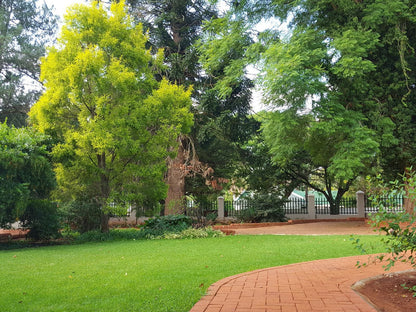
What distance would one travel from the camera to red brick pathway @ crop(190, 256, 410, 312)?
14.4 feet

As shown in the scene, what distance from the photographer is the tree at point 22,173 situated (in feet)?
35.6

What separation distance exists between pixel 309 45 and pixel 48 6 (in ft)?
61.5

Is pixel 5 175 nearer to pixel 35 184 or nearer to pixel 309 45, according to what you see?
pixel 35 184

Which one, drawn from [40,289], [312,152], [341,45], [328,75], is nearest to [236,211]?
[312,152]

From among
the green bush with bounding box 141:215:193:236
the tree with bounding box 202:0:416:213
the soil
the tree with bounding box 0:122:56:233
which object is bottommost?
the soil

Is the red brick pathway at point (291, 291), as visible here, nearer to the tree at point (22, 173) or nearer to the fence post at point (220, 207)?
the tree at point (22, 173)

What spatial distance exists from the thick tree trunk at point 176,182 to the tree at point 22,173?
788 cm

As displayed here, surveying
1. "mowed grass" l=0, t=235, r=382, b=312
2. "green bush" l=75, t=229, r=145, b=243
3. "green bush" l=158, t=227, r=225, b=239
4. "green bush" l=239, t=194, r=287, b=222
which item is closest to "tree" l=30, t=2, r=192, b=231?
"green bush" l=75, t=229, r=145, b=243

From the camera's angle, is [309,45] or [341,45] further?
[309,45]

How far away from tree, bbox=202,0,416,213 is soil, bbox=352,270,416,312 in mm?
9159

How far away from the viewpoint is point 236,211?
75.1 ft

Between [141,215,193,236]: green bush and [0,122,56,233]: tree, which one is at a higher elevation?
[0,122,56,233]: tree

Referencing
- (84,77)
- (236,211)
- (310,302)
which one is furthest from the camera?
(236,211)

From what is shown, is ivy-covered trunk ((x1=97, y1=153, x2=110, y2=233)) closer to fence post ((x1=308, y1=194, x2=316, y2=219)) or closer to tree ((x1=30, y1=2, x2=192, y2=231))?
tree ((x1=30, y1=2, x2=192, y2=231))
